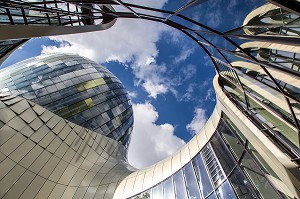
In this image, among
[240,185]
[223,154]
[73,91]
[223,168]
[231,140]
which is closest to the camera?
[240,185]

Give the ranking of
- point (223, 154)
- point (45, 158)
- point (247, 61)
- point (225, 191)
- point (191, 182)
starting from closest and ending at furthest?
point (247, 61) < point (225, 191) < point (223, 154) < point (191, 182) < point (45, 158)

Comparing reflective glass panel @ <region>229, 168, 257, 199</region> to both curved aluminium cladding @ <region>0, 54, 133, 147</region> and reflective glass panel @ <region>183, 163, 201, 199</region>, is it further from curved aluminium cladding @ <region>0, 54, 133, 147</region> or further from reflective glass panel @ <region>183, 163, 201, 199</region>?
curved aluminium cladding @ <region>0, 54, 133, 147</region>

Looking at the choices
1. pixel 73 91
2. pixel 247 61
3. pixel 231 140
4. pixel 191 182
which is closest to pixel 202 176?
pixel 191 182

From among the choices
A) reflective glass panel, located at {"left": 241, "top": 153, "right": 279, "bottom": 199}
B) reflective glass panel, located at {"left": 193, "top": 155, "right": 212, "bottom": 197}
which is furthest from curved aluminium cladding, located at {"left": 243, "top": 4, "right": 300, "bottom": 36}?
reflective glass panel, located at {"left": 193, "top": 155, "right": 212, "bottom": 197}

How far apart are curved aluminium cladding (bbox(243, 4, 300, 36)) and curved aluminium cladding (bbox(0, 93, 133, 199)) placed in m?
12.9

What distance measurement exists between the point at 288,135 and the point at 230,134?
3.75 metres

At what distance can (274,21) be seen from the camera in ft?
45.2

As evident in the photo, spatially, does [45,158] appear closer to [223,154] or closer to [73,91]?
[223,154]

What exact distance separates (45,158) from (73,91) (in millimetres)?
18839

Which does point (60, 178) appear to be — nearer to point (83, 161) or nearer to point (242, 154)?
point (83, 161)

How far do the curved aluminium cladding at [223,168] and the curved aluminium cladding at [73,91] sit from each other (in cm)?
Answer: 1457

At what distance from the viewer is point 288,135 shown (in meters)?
10.1

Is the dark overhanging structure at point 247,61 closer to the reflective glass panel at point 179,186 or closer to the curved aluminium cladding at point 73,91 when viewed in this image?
the reflective glass panel at point 179,186

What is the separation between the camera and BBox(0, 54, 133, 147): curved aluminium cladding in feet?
97.5
